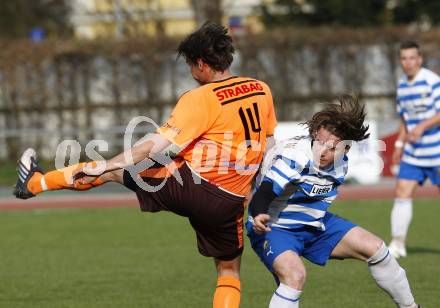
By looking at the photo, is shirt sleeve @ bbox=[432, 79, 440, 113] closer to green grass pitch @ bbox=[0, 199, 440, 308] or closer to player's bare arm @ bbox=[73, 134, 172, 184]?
green grass pitch @ bbox=[0, 199, 440, 308]

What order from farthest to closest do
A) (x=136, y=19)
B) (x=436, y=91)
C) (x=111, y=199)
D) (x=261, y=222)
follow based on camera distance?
(x=136, y=19), (x=111, y=199), (x=436, y=91), (x=261, y=222)

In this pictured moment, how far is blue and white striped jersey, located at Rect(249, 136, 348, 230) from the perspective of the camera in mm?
6719

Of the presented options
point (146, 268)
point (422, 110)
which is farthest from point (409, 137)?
point (146, 268)

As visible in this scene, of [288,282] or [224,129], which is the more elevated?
[224,129]

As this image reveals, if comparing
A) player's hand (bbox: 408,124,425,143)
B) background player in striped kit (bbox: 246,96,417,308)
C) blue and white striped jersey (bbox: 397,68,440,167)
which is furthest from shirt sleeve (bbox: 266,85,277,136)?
blue and white striped jersey (bbox: 397,68,440,167)

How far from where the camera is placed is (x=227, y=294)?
698 centimetres

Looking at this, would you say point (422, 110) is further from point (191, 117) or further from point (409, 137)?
point (191, 117)

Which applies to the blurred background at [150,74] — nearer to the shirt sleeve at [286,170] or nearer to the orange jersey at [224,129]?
the orange jersey at [224,129]

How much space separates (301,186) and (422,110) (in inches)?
176

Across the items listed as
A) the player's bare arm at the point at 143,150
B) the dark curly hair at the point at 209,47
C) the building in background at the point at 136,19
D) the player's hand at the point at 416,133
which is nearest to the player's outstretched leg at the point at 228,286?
the player's bare arm at the point at 143,150

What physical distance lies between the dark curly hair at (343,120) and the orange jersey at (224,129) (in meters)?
0.38

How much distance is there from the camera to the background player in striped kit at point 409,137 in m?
10.9

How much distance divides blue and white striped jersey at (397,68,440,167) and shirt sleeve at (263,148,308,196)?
177 inches

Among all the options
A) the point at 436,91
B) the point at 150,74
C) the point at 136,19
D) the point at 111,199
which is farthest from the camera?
the point at 136,19
